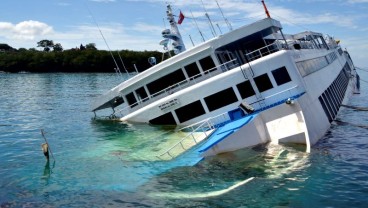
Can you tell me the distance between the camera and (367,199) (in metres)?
13.7

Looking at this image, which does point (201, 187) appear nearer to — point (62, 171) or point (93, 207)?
point (93, 207)

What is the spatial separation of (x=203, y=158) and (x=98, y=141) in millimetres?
9016

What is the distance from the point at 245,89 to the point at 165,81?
6000 millimetres

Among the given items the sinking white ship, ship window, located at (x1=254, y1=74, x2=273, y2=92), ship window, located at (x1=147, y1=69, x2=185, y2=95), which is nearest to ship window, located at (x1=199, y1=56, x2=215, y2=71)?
the sinking white ship

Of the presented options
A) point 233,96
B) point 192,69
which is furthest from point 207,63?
point 233,96

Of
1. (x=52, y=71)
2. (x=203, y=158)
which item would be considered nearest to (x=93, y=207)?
(x=203, y=158)

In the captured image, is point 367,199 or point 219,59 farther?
point 219,59

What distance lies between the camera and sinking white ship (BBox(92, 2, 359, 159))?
18.7 metres

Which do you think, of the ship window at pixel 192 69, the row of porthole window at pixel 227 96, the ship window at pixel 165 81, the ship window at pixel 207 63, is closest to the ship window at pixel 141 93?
the ship window at pixel 165 81

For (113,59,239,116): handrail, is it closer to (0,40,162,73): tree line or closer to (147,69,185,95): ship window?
(147,69,185,95): ship window

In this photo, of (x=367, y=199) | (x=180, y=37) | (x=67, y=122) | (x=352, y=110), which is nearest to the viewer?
(x=367, y=199)

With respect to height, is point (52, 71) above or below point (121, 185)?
above

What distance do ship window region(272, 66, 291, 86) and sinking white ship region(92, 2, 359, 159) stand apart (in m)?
0.06

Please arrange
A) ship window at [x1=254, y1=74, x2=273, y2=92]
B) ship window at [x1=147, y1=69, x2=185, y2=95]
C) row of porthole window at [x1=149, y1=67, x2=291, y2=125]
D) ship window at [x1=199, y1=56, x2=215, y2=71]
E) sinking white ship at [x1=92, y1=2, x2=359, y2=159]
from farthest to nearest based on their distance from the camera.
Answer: ship window at [x1=147, y1=69, x2=185, y2=95] < ship window at [x1=199, y1=56, x2=215, y2=71] < ship window at [x1=254, y1=74, x2=273, y2=92] < row of porthole window at [x1=149, y1=67, x2=291, y2=125] < sinking white ship at [x1=92, y1=2, x2=359, y2=159]
